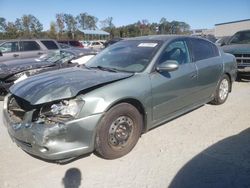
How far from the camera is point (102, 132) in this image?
374 cm

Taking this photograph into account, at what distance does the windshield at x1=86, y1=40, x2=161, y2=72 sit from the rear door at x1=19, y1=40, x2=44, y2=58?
26.8ft

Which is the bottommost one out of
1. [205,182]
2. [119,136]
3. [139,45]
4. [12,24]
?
[205,182]

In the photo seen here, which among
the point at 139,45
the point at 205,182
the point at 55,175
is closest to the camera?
the point at 205,182

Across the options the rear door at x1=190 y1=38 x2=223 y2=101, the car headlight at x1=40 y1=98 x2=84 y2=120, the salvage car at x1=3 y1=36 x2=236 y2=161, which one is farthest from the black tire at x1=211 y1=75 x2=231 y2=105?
the car headlight at x1=40 y1=98 x2=84 y2=120

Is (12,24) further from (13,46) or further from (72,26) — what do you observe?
(13,46)

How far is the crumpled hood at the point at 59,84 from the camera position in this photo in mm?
3613

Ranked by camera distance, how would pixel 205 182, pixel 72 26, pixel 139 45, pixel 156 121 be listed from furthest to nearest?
pixel 72 26, pixel 139 45, pixel 156 121, pixel 205 182

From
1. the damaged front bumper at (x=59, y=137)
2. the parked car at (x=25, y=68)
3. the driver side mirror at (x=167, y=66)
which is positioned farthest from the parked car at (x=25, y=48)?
the damaged front bumper at (x=59, y=137)

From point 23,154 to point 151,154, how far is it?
1.86 m

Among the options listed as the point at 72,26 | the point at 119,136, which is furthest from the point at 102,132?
the point at 72,26

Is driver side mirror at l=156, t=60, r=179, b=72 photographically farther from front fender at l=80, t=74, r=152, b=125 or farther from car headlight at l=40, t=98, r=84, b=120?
car headlight at l=40, t=98, r=84, b=120

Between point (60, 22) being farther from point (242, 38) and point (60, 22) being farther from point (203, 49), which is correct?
point (203, 49)

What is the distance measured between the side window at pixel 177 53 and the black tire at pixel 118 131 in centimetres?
110

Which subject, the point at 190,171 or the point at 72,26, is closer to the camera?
the point at 190,171
